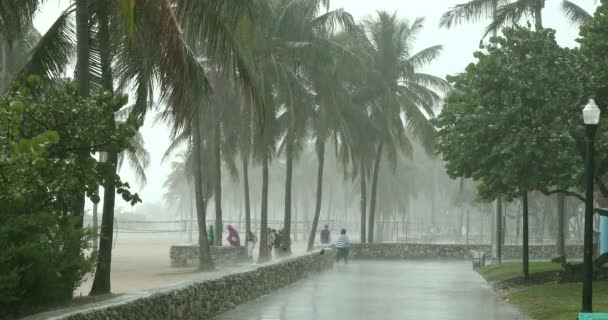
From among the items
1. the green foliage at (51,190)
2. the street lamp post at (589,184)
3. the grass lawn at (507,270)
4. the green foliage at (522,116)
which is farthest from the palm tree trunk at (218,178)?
the green foliage at (51,190)

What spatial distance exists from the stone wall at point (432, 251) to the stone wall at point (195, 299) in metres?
25.7

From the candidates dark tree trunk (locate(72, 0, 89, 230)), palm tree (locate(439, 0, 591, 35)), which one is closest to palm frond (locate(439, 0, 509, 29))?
palm tree (locate(439, 0, 591, 35))

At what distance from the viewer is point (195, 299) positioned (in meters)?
17.5

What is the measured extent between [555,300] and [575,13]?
1866 centimetres

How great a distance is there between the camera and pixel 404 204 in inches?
4259

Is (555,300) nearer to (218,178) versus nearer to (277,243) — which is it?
(218,178)

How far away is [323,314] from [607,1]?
39.6ft

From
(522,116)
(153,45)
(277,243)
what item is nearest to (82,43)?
(153,45)

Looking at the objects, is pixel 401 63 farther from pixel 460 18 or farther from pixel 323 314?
pixel 323 314

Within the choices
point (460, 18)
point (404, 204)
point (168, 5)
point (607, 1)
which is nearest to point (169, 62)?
point (168, 5)

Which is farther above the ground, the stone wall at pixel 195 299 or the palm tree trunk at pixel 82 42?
the palm tree trunk at pixel 82 42

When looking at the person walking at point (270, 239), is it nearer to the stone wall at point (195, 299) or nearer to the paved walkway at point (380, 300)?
the paved walkway at point (380, 300)

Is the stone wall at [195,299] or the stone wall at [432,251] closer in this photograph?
the stone wall at [195,299]

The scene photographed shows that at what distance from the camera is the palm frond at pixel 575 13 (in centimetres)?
3834
